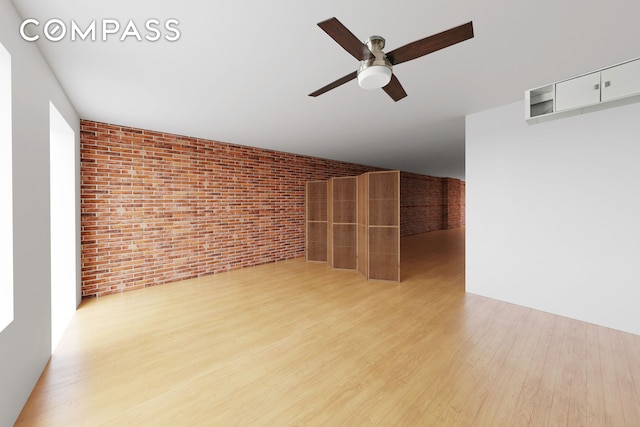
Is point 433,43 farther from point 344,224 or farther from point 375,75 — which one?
point 344,224

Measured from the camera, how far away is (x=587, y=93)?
2445 millimetres

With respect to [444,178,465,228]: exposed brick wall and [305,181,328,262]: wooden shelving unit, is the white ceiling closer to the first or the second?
[305,181,328,262]: wooden shelving unit

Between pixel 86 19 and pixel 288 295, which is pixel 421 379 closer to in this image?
pixel 288 295

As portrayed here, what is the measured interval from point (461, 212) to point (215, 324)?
14037 mm

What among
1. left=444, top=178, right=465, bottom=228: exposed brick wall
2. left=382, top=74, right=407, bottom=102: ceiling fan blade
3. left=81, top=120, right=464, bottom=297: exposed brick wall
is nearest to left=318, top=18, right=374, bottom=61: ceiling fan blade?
left=382, top=74, right=407, bottom=102: ceiling fan blade

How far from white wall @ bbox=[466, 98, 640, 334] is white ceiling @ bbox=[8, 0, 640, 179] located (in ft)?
2.03

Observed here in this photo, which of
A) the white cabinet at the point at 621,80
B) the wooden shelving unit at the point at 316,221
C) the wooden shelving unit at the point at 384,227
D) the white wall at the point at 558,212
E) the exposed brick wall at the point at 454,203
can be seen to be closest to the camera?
the white cabinet at the point at 621,80

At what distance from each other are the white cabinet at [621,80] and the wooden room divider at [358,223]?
2441 millimetres

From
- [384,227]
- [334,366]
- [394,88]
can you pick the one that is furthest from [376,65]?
[384,227]

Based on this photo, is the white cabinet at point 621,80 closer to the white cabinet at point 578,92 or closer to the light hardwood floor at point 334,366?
the white cabinet at point 578,92

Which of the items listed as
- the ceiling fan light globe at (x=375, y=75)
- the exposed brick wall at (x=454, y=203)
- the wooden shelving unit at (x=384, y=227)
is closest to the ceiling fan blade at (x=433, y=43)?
the ceiling fan light globe at (x=375, y=75)

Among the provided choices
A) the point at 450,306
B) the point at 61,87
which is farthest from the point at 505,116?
the point at 61,87

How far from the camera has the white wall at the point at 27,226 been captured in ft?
5.16

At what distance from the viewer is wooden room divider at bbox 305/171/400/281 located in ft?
14.7
